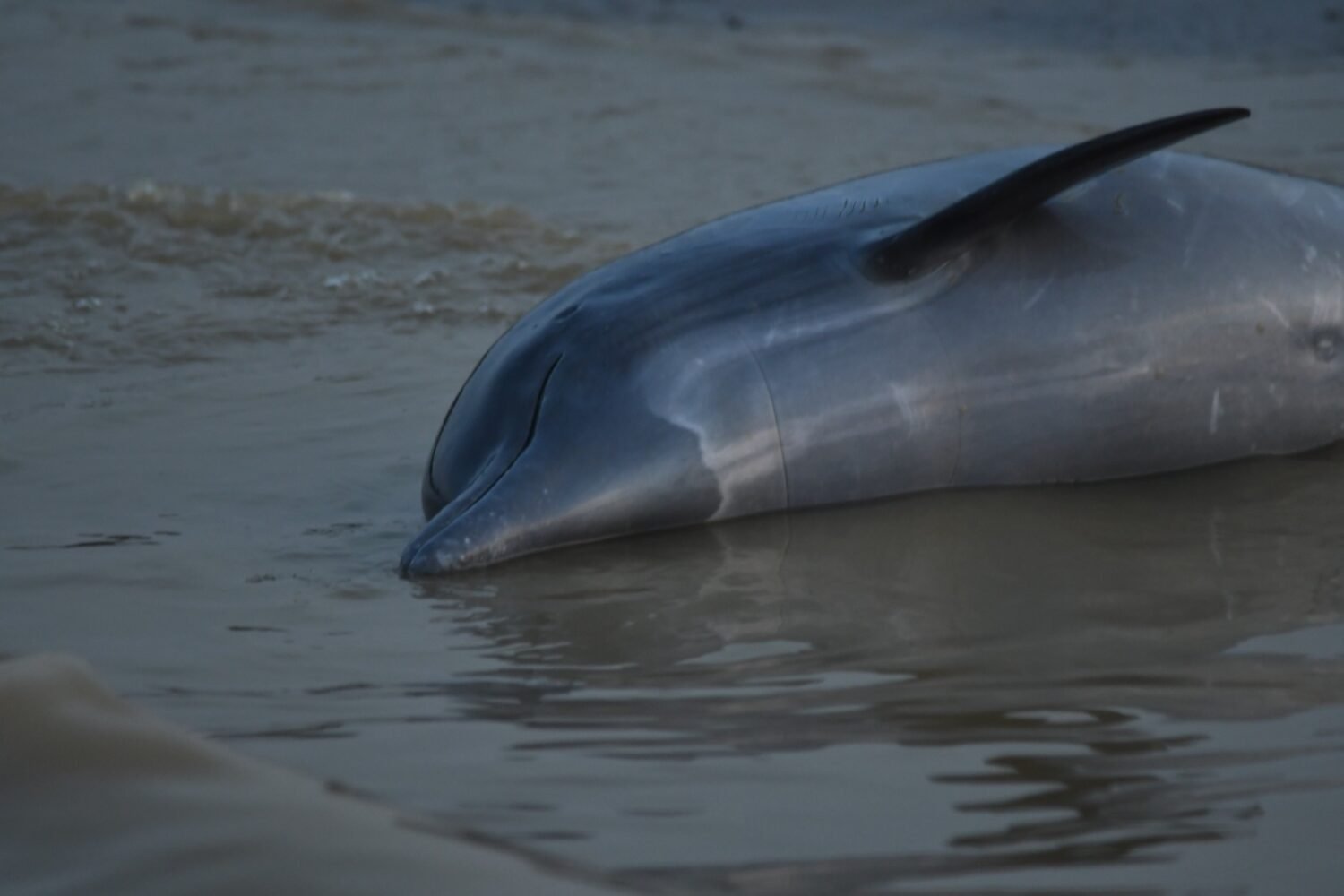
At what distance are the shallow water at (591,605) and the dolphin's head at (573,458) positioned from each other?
8 cm

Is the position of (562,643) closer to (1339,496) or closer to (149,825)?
(149,825)

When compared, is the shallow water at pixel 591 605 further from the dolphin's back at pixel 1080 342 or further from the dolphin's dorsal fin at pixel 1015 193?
the dolphin's dorsal fin at pixel 1015 193

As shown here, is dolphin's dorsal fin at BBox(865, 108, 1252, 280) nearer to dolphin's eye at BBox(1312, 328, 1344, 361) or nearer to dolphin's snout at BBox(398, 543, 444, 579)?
dolphin's eye at BBox(1312, 328, 1344, 361)

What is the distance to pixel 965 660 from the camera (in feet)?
11.0

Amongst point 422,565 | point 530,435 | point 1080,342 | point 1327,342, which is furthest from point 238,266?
point 1327,342

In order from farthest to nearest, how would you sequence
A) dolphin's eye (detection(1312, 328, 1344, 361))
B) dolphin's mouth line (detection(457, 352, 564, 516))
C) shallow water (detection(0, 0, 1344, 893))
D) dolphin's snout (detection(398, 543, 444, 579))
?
dolphin's eye (detection(1312, 328, 1344, 361)) < dolphin's mouth line (detection(457, 352, 564, 516)) < dolphin's snout (detection(398, 543, 444, 579)) < shallow water (detection(0, 0, 1344, 893))

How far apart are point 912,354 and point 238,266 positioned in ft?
12.1

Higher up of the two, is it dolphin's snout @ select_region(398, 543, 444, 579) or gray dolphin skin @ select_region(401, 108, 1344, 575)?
gray dolphin skin @ select_region(401, 108, 1344, 575)

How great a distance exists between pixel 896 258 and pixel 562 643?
1.25m

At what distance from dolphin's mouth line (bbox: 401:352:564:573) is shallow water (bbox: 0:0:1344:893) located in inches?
3.7

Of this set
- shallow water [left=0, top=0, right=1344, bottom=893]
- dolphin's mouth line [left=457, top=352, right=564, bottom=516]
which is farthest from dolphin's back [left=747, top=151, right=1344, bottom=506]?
dolphin's mouth line [left=457, top=352, right=564, bottom=516]

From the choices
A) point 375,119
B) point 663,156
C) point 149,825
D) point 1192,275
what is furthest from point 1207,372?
point 375,119

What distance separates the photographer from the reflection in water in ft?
8.52

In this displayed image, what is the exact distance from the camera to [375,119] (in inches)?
414
